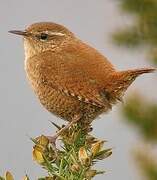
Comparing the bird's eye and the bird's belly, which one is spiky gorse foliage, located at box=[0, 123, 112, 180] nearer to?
the bird's belly

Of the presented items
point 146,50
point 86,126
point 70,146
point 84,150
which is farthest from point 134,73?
point 146,50

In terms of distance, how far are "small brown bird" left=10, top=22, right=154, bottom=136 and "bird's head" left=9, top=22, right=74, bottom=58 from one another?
0.46 feet

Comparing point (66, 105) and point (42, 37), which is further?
point (42, 37)

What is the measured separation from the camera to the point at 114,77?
12.3 feet

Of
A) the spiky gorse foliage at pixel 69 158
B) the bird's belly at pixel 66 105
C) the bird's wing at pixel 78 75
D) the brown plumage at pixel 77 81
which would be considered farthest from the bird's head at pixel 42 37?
the spiky gorse foliage at pixel 69 158

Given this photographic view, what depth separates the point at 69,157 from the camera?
2.94m

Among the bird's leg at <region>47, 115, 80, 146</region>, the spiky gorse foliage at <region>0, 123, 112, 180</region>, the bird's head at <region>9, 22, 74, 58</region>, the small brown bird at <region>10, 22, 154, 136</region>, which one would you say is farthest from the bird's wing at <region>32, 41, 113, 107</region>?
the spiky gorse foliage at <region>0, 123, 112, 180</region>

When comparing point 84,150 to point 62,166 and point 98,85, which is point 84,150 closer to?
point 62,166

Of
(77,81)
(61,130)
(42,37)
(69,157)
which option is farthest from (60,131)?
(42,37)

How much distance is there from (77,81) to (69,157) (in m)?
0.91

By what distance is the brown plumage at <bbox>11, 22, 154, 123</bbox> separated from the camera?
3.73 metres

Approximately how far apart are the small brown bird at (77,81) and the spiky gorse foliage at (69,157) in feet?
1.86

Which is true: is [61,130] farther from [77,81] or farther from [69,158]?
[69,158]

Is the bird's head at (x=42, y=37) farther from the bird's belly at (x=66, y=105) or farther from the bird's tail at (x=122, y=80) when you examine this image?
the bird's tail at (x=122, y=80)
